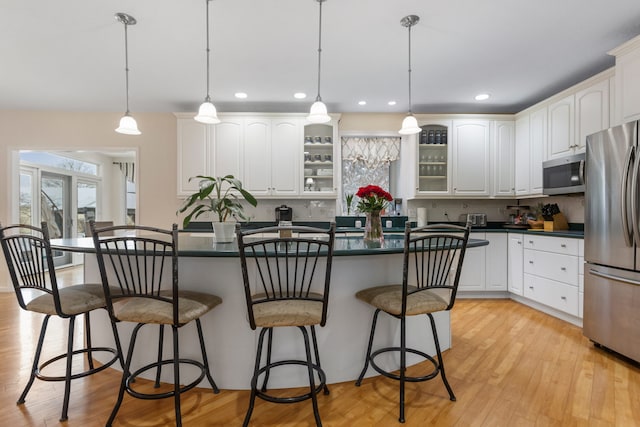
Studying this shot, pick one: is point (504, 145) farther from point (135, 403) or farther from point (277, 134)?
point (135, 403)

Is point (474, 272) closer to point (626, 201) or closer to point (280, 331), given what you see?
point (626, 201)

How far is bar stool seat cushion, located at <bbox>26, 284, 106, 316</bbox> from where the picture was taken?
1.83 m

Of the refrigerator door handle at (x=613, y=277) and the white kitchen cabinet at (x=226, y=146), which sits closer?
the refrigerator door handle at (x=613, y=277)

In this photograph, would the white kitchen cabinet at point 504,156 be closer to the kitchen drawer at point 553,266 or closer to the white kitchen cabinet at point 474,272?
the white kitchen cabinet at point 474,272

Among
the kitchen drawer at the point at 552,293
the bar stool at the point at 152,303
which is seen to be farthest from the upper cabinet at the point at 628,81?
the bar stool at the point at 152,303

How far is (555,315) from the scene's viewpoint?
3531mm

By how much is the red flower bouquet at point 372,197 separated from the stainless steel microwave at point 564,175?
7.72ft

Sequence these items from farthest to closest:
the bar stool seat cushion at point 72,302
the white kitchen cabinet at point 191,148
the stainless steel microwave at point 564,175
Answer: the white kitchen cabinet at point 191,148 < the stainless steel microwave at point 564,175 < the bar stool seat cushion at point 72,302

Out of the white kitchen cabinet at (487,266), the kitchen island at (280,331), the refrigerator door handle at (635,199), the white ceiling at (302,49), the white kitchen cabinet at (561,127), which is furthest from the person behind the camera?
the white kitchen cabinet at (487,266)

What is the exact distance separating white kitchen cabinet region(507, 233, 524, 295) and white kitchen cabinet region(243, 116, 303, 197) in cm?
282

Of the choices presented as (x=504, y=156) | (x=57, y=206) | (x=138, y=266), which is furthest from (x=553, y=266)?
(x=57, y=206)

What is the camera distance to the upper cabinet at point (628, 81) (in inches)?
100

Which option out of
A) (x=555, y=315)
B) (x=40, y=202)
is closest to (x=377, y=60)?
(x=555, y=315)

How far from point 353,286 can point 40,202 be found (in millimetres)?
6363
